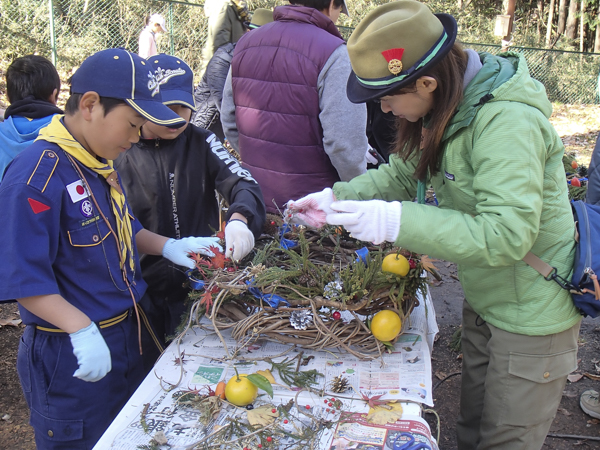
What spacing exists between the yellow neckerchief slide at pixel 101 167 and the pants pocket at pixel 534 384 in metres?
1.40

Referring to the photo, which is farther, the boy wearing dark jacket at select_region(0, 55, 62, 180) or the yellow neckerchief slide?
the boy wearing dark jacket at select_region(0, 55, 62, 180)

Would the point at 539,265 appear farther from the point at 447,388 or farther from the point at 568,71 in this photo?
the point at 568,71

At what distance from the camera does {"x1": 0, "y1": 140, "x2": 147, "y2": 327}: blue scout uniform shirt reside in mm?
1414

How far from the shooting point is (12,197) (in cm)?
143

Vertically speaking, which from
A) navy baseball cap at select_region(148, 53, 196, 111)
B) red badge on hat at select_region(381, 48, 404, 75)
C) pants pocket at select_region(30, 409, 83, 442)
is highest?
red badge on hat at select_region(381, 48, 404, 75)

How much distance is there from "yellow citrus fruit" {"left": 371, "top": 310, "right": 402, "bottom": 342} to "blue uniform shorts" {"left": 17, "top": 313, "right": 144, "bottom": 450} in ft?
2.98

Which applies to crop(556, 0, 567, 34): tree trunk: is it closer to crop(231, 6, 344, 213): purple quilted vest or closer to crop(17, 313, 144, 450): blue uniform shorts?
crop(231, 6, 344, 213): purple quilted vest

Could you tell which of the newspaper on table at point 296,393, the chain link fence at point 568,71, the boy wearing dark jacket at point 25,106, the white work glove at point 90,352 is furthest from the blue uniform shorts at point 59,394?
the chain link fence at point 568,71

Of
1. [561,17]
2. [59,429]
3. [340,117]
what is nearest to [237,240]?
[59,429]

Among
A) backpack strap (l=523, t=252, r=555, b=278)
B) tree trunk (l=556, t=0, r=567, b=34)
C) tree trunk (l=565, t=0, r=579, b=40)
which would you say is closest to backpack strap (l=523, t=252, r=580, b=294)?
backpack strap (l=523, t=252, r=555, b=278)

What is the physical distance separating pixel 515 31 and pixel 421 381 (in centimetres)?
1737

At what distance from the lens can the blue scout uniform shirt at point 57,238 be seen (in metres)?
1.41

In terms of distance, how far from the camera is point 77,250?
1.60 meters

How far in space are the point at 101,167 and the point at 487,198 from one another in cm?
122
